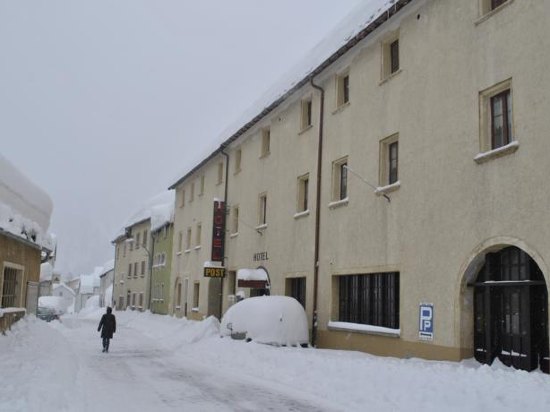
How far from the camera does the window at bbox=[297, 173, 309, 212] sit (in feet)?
70.1

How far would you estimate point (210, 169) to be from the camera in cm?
3341

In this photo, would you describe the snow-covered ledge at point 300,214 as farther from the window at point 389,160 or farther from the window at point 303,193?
the window at point 389,160

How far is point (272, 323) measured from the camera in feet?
59.2

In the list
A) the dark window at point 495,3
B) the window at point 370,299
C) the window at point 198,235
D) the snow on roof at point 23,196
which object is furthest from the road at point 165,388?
the window at point 198,235

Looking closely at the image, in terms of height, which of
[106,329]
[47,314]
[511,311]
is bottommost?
[47,314]

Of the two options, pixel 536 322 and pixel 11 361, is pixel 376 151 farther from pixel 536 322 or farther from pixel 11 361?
pixel 11 361

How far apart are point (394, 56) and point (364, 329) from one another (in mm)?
7714

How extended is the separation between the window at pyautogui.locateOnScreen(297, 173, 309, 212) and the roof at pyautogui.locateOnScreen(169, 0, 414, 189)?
133 inches

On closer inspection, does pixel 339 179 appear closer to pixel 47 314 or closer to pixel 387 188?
pixel 387 188

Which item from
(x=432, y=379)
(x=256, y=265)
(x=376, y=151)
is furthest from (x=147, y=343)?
(x=432, y=379)

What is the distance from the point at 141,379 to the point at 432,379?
6189 mm

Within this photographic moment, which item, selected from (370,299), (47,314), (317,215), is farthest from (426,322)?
(47,314)

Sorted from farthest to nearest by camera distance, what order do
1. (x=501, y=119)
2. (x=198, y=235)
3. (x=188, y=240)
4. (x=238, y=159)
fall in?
(x=188, y=240) < (x=198, y=235) < (x=238, y=159) < (x=501, y=119)

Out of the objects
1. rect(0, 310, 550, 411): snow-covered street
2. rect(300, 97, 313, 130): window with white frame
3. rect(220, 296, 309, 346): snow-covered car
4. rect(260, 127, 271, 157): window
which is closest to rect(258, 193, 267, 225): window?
rect(260, 127, 271, 157): window
